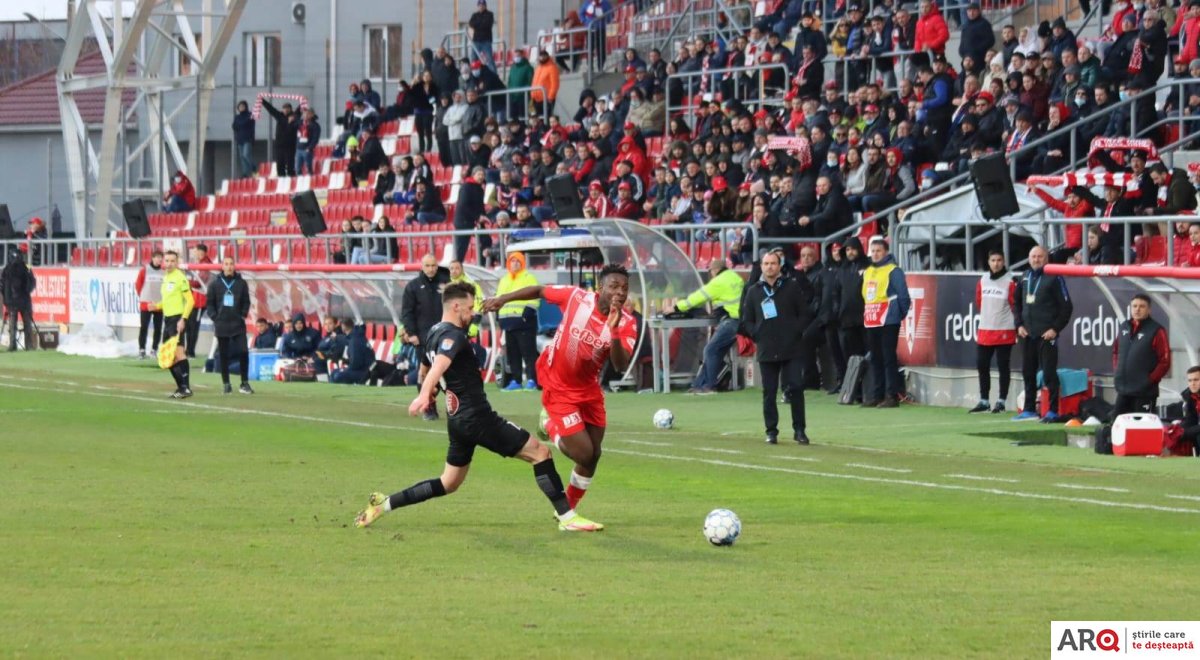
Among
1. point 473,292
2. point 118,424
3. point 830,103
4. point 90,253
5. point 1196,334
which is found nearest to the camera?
point 473,292

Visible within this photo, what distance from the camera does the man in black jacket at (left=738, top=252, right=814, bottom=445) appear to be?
762 inches

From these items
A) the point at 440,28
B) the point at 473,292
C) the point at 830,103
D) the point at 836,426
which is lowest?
the point at 836,426

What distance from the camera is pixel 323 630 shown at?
364 inches

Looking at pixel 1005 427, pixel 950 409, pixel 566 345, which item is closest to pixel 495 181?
pixel 950 409

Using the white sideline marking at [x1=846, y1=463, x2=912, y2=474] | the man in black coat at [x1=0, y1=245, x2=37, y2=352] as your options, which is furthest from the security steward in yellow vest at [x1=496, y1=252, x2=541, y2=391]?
the man in black coat at [x1=0, y1=245, x2=37, y2=352]

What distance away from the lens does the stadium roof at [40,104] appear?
7269cm

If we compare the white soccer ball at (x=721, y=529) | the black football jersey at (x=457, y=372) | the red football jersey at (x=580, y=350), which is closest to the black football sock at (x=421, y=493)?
the black football jersey at (x=457, y=372)

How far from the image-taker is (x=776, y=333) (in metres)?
19.4

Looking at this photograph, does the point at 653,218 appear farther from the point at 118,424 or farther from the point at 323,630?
the point at 323,630

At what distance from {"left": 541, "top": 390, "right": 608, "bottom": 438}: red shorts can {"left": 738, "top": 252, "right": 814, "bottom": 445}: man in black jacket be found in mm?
6173

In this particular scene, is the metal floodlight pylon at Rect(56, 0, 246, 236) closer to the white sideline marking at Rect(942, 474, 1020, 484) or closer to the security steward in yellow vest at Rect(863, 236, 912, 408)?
the security steward in yellow vest at Rect(863, 236, 912, 408)

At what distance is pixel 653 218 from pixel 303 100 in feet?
77.3

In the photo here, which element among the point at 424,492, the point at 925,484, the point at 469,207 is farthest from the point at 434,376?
the point at 469,207

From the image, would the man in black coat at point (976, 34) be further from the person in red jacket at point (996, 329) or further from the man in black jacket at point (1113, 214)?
the person in red jacket at point (996, 329)
